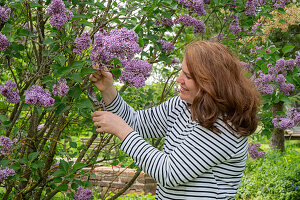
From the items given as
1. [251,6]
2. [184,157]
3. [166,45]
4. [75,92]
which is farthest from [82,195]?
[251,6]

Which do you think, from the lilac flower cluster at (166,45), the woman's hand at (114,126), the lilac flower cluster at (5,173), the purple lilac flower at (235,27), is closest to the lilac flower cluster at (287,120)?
the purple lilac flower at (235,27)

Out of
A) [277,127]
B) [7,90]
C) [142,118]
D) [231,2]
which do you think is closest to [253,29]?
[231,2]

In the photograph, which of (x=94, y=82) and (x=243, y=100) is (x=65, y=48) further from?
(x=243, y=100)

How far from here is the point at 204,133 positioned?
57.9 inches

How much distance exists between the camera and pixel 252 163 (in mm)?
7934

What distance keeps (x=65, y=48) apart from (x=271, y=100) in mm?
1846

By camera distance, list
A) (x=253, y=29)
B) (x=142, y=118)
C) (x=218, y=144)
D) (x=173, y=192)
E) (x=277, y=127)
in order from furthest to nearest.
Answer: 1. (x=253, y=29)
2. (x=277, y=127)
3. (x=142, y=118)
4. (x=173, y=192)
5. (x=218, y=144)

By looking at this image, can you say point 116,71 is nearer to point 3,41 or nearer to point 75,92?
point 75,92

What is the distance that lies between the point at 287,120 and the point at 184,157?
5.84 ft

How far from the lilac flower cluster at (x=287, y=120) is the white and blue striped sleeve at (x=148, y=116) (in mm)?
1390

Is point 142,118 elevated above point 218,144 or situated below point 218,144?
above

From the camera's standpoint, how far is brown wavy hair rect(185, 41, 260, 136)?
58.2 inches

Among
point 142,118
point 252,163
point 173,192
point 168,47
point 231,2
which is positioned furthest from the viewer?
point 252,163

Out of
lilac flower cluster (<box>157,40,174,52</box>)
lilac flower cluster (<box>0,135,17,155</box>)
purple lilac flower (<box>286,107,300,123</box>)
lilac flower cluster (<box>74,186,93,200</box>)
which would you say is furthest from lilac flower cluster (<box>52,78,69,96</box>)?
purple lilac flower (<box>286,107,300,123</box>)
